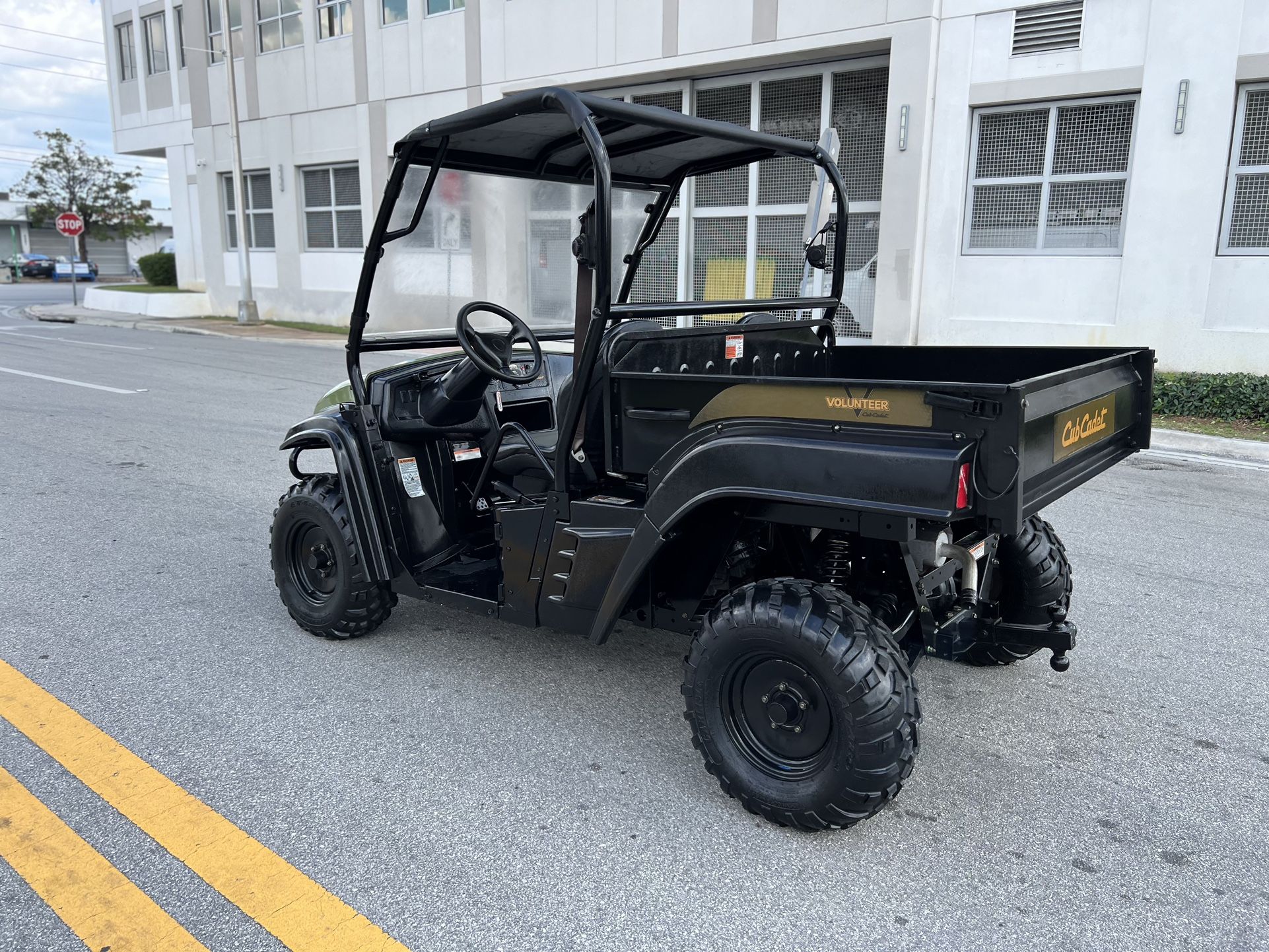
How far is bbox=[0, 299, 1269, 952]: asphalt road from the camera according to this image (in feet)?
7.58

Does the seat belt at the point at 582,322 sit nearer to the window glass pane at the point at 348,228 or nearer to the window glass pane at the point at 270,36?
the window glass pane at the point at 348,228

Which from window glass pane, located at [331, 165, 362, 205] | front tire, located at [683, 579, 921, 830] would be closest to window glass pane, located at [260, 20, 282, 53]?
window glass pane, located at [331, 165, 362, 205]

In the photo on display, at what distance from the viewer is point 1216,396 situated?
9680 millimetres

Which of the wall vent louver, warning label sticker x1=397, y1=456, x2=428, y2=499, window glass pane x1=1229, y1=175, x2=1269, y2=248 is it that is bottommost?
warning label sticker x1=397, y1=456, x2=428, y2=499

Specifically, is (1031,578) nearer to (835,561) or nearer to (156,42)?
(835,561)

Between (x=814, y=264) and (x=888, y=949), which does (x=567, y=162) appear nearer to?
(x=814, y=264)

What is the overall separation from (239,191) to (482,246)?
746 inches

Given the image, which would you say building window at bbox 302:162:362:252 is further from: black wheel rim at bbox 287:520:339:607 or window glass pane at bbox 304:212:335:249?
black wheel rim at bbox 287:520:339:607

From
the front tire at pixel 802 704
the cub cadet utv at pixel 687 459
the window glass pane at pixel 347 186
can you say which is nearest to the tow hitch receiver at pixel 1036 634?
the cub cadet utv at pixel 687 459

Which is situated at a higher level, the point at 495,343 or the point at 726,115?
the point at 726,115

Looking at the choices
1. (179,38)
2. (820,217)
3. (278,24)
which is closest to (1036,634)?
(820,217)

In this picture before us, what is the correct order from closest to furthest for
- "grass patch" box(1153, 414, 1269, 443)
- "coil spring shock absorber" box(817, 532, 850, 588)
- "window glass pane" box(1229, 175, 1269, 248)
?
"coil spring shock absorber" box(817, 532, 850, 588) < "grass patch" box(1153, 414, 1269, 443) < "window glass pane" box(1229, 175, 1269, 248)

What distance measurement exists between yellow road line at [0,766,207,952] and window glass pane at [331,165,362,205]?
18262 millimetres

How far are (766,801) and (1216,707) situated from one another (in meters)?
1.87
